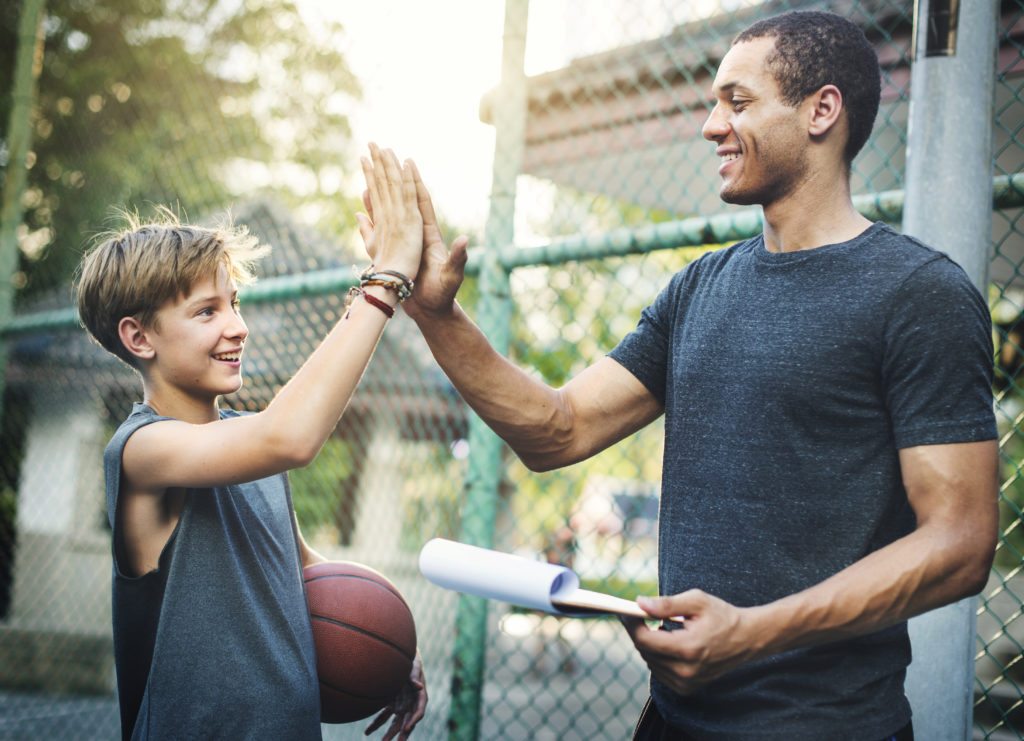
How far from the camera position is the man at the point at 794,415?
5.18ft

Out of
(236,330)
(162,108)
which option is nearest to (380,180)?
(236,330)

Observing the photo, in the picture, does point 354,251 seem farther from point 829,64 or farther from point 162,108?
point 829,64

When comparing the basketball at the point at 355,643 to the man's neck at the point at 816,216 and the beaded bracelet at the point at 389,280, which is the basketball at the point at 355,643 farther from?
the man's neck at the point at 816,216

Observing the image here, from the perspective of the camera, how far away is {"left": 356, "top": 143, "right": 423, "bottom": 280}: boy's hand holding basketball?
6.79 ft

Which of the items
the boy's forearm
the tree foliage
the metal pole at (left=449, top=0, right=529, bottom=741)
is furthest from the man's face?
the tree foliage

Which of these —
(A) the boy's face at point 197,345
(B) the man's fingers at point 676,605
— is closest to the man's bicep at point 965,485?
(B) the man's fingers at point 676,605

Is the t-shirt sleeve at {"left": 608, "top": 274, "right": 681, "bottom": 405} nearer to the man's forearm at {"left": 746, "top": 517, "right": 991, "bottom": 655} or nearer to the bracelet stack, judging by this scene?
the bracelet stack

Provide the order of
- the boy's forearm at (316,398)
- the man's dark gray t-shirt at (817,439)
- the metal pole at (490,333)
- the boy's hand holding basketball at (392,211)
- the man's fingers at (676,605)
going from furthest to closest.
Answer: the metal pole at (490,333) → the boy's hand holding basketball at (392,211) → the boy's forearm at (316,398) → the man's dark gray t-shirt at (817,439) → the man's fingers at (676,605)

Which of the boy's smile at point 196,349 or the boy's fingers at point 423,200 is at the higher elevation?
the boy's fingers at point 423,200

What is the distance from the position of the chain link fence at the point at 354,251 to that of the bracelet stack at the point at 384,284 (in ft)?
2.96

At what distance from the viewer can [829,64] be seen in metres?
1.93

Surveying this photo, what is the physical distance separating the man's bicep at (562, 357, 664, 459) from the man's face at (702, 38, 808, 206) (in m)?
0.48

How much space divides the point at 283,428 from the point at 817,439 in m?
1.00

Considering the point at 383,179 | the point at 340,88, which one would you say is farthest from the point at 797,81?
the point at 340,88
